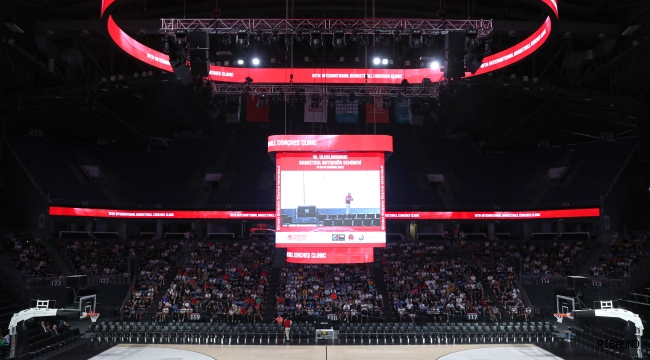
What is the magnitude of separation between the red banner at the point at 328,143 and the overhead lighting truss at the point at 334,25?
3663mm

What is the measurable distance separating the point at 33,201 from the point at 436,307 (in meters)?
24.4

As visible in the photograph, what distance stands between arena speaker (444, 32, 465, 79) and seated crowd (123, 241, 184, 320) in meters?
19.5

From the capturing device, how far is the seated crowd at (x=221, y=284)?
26062 mm

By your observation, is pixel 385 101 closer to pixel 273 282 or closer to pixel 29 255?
pixel 273 282

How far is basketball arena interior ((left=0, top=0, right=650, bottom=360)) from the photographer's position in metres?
18.4

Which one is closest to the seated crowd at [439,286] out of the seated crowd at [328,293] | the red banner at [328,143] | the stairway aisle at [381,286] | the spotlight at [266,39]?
the stairway aisle at [381,286]

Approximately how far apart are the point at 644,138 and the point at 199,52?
22617mm

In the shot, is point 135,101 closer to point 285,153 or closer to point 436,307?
point 285,153

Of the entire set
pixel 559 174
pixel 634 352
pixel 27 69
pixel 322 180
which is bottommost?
pixel 634 352

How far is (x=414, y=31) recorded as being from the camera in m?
16.9

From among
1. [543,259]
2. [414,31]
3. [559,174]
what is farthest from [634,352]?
[559,174]

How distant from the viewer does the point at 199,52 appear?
56.5 feet

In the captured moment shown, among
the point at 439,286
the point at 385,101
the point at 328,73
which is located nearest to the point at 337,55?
the point at 328,73

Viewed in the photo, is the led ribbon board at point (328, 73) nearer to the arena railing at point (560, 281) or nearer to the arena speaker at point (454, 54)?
the arena speaker at point (454, 54)
